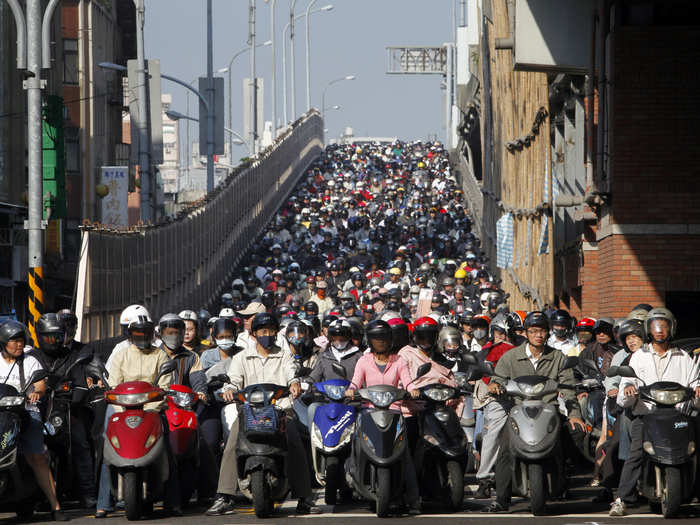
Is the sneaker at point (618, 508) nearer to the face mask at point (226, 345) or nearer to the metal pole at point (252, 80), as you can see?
the face mask at point (226, 345)

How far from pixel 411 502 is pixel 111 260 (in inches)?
546

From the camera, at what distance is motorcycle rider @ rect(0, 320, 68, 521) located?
12523 mm

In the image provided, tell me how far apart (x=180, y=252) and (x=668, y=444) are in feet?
80.5

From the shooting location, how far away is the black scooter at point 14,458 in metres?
12.1

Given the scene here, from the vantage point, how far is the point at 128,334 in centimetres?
1339

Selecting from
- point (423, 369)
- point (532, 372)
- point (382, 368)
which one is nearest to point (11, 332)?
point (382, 368)

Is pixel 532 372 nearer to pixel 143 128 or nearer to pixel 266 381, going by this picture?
pixel 266 381

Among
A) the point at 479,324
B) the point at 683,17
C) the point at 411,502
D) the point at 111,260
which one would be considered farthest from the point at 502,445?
the point at 111,260

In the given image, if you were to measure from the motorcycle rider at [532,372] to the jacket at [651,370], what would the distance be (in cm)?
48

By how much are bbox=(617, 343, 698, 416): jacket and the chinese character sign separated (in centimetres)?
4260

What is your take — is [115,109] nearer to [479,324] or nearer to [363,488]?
[479,324]

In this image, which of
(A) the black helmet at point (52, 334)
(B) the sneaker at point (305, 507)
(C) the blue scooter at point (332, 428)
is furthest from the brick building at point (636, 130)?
(A) the black helmet at point (52, 334)

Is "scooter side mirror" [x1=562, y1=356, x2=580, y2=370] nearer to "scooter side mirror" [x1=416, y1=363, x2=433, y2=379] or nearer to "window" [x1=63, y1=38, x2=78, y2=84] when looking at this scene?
"scooter side mirror" [x1=416, y1=363, x2=433, y2=379]

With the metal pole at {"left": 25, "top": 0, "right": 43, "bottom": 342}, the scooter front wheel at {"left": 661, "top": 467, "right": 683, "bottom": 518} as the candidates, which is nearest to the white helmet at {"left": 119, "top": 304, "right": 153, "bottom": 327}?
the scooter front wheel at {"left": 661, "top": 467, "right": 683, "bottom": 518}
